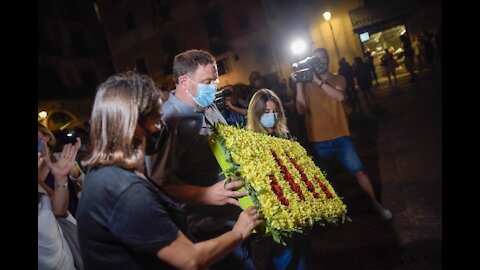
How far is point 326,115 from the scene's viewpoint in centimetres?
500

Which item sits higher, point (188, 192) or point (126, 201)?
point (126, 201)

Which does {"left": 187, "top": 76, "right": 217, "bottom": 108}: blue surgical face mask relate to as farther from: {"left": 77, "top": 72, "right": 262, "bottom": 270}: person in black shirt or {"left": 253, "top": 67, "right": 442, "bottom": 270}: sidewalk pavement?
{"left": 253, "top": 67, "right": 442, "bottom": 270}: sidewalk pavement

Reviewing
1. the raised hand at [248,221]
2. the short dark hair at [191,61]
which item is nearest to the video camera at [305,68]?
the short dark hair at [191,61]

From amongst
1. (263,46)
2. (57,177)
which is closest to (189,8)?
(263,46)

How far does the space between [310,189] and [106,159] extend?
185cm

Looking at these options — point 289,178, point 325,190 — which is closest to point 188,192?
point 289,178

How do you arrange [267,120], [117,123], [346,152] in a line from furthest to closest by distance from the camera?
[346,152] < [267,120] < [117,123]

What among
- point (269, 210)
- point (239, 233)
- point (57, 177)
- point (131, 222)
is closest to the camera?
point (131, 222)

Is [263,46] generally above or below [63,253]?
above

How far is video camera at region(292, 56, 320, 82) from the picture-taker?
4.74m

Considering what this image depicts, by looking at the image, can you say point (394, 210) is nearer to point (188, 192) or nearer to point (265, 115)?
point (265, 115)

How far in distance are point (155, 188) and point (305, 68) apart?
344 centimetres

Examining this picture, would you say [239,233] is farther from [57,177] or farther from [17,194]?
[57,177]

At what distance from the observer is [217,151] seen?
8.25ft
